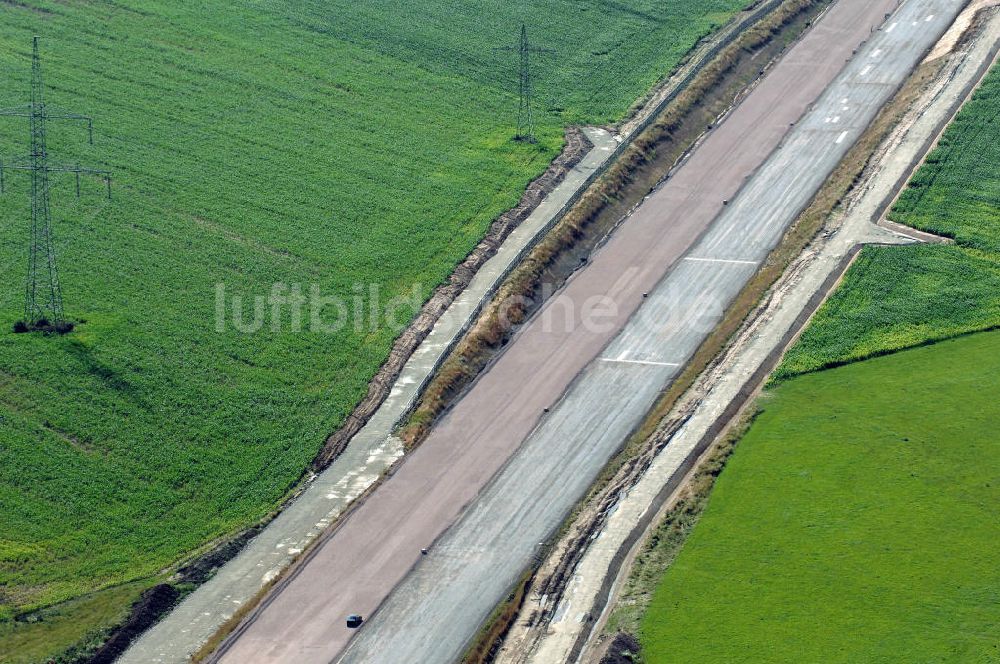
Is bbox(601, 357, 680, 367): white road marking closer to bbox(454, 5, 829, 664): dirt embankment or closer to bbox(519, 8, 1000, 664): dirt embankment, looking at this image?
bbox(519, 8, 1000, 664): dirt embankment

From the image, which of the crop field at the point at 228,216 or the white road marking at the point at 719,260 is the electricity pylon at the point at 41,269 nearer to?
the crop field at the point at 228,216

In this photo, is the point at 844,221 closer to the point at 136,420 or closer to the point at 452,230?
the point at 452,230

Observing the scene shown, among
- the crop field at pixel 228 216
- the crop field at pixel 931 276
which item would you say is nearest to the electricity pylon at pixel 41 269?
the crop field at pixel 228 216

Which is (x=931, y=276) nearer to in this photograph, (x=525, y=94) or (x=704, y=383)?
(x=704, y=383)

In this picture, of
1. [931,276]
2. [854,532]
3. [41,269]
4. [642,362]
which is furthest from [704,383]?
[41,269]

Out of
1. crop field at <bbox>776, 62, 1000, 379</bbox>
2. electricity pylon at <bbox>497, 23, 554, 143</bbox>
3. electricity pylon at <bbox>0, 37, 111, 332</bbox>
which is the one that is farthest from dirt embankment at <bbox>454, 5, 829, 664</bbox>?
electricity pylon at <bbox>0, 37, 111, 332</bbox>

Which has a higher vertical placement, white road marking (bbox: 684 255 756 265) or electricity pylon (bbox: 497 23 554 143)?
electricity pylon (bbox: 497 23 554 143)

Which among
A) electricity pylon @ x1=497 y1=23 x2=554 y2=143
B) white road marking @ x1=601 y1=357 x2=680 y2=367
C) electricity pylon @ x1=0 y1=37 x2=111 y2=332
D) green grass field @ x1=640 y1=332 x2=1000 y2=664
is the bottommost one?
green grass field @ x1=640 y1=332 x2=1000 y2=664
